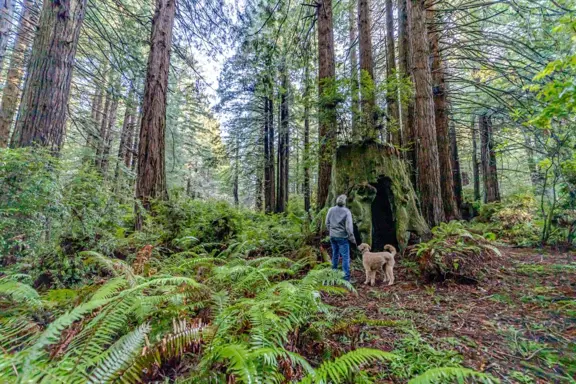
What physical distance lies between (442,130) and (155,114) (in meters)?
8.52

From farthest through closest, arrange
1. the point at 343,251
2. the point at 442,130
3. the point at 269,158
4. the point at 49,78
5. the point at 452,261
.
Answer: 1. the point at 269,158
2. the point at 442,130
3. the point at 343,251
4. the point at 452,261
5. the point at 49,78

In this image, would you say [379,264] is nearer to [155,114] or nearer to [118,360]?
[118,360]

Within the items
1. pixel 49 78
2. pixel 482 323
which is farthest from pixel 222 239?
pixel 482 323

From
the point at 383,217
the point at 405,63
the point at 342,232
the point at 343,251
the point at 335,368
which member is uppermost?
the point at 405,63

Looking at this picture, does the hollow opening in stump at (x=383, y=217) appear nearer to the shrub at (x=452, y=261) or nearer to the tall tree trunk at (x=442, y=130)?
the shrub at (x=452, y=261)

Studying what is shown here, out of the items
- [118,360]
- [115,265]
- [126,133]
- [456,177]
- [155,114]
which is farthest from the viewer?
[126,133]

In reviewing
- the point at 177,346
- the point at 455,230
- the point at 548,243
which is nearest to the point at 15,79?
the point at 177,346

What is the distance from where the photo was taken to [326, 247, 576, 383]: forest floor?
2.12m

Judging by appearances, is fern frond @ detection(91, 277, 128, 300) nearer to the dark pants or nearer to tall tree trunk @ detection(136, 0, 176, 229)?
the dark pants

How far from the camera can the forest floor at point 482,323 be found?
2.12 m

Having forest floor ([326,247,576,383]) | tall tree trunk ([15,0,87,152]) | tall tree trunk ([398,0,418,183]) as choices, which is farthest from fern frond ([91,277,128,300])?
tall tree trunk ([398,0,418,183])

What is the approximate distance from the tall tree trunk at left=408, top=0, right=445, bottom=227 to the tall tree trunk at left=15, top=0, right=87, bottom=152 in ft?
22.4

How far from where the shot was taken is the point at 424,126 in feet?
20.8

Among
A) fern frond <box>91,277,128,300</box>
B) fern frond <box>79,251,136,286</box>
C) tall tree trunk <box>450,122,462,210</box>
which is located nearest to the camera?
fern frond <box>91,277,128,300</box>
